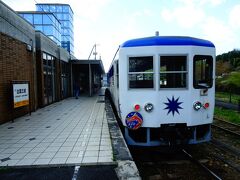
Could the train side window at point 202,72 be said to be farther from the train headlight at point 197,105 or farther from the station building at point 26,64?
the station building at point 26,64

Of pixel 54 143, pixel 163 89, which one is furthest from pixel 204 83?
pixel 54 143

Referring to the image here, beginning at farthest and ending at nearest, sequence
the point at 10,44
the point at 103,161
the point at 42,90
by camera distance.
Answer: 1. the point at 42,90
2. the point at 10,44
3. the point at 103,161

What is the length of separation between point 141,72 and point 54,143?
3027mm

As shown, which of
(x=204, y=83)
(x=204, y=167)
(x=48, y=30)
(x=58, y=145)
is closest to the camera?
(x=204, y=167)

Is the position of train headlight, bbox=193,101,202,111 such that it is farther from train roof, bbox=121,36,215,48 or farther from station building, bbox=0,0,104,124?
station building, bbox=0,0,104,124

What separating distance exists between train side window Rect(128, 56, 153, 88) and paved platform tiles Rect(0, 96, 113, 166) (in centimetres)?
173

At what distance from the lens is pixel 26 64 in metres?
11.5

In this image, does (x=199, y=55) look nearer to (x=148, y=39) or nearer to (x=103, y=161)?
(x=148, y=39)

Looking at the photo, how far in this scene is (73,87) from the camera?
24.9 meters

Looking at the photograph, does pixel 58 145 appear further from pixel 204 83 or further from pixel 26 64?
pixel 26 64

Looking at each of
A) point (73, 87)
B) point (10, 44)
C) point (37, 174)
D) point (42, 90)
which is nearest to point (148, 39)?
point (37, 174)

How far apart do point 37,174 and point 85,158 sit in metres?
1.06

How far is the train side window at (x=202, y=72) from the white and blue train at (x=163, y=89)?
2 cm

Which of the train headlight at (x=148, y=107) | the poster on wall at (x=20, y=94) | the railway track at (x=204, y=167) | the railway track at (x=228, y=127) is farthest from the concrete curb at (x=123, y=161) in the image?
the poster on wall at (x=20, y=94)
